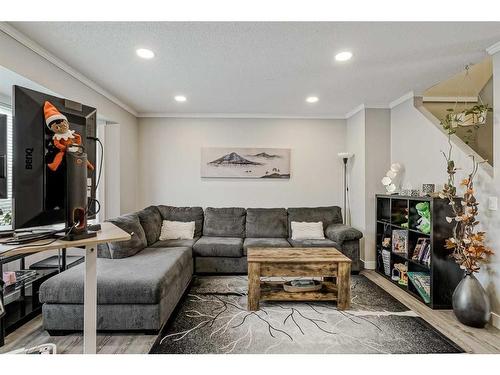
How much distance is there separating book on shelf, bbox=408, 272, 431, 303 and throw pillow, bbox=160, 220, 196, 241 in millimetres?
2870

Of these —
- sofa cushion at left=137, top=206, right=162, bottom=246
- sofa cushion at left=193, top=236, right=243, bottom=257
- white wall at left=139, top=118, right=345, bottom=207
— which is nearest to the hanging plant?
white wall at left=139, top=118, right=345, bottom=207

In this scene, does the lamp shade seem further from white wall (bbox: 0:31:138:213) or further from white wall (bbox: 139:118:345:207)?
white wall (bbox: 0:31:138:213)

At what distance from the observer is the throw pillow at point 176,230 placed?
3.88 metres

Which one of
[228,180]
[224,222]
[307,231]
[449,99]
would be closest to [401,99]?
[449,99]

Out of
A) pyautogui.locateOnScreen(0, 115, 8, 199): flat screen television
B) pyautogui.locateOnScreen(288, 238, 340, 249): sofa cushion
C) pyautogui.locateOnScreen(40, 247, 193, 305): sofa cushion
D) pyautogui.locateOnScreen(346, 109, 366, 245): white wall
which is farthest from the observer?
pyautogui.locateOnScreen(346, 109, 366, 245): white wall

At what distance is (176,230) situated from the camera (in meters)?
3.93

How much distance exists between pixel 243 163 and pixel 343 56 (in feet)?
7.93

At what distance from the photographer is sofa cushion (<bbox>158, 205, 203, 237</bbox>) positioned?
4137 mm

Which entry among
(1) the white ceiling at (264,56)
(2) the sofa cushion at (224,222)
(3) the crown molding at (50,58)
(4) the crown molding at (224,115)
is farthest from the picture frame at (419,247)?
(3) the crown molding at (50,58)

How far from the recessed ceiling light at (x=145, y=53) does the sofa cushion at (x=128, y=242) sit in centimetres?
169

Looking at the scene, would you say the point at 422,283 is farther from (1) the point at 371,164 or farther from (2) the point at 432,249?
(1) the point at 371,164

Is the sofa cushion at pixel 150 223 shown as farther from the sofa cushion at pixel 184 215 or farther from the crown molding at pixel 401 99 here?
the crown molding at pixel 401 99

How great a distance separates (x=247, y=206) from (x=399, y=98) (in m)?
2.74

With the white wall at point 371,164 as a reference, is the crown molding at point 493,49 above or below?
above
